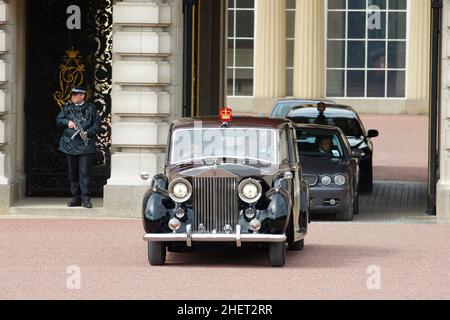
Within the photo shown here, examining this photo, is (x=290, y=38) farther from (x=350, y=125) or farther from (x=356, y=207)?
(x=356, y=207)

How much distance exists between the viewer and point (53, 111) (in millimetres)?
24750

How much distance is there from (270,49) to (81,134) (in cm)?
3252

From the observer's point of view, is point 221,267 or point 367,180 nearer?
point 221,267

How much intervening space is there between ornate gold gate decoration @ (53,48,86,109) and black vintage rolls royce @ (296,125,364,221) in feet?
11.7

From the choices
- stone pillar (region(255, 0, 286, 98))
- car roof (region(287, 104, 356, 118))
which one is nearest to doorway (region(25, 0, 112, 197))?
car roof (region(287, 104, 356, 118))

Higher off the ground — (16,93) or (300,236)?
(16,93)

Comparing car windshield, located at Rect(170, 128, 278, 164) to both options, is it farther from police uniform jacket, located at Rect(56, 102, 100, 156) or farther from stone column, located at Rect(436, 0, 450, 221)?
stone column, located at Rect(436, 0, 450, 221)

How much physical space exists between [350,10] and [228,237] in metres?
41.0

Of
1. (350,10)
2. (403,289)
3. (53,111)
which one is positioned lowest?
(403,289)

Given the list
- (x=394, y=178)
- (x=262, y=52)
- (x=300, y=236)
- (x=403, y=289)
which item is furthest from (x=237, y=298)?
(x=262, y=52)

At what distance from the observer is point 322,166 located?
24.0 metres

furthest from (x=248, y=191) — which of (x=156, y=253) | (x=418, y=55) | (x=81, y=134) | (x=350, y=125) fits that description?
(x=418, y=55)

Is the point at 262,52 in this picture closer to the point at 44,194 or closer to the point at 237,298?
the point at 44,194

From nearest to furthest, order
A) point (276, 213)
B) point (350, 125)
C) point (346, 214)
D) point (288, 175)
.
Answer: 1. point (276, 213)
2. point (288, 175)
3. point (346, 214)
4. point (350, 125)
